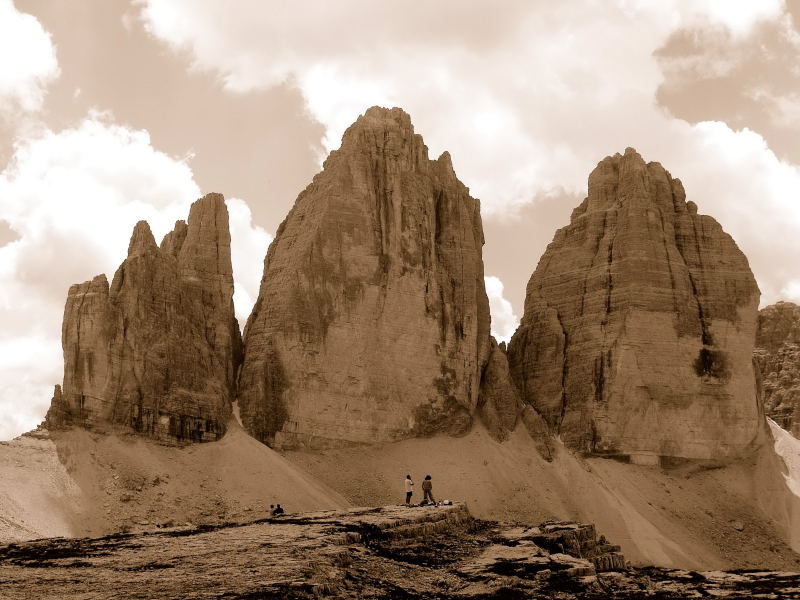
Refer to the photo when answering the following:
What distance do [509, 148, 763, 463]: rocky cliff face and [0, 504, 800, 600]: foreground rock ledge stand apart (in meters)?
29.0

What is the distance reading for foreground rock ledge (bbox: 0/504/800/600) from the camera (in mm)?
31188

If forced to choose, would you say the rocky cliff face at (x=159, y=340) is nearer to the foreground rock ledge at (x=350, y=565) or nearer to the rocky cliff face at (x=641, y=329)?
the foreground rock ledge at (x=350, y=565)

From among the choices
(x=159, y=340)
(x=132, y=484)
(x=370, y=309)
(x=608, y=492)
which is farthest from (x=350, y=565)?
(x=608, y=492)

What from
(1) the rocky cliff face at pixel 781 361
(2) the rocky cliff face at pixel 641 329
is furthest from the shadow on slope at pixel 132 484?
(1) the rocky cliff face at pixel 781 361

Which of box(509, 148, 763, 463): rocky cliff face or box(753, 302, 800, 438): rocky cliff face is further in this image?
box(753, 302, 800, 438): rocky cliff face

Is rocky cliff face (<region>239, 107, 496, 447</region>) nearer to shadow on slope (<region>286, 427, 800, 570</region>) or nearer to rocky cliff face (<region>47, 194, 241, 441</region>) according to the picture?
shadow on slope (<region>286, 427, 800, 570</region>)

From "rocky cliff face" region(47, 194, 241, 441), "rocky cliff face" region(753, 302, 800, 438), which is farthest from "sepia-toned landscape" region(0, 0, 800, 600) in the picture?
"rocky cliff face" region(753, 302, 800, 438)

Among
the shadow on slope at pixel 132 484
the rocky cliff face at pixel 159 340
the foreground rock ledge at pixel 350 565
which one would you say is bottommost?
the foreground rock ledge at pixel 350 565

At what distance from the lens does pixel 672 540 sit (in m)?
67.9

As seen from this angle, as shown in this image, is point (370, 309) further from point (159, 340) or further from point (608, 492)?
point (608, 492)

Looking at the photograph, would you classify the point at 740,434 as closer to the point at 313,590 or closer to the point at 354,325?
the point at 354,325

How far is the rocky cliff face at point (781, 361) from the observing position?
317ft

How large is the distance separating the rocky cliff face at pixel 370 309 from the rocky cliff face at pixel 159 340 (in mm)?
2831

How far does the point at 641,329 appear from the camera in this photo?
77.9 metres
